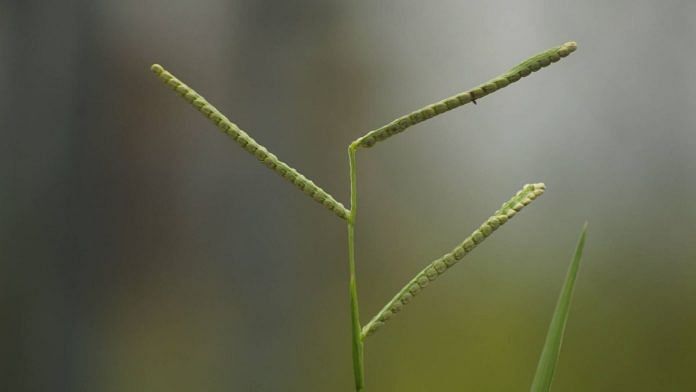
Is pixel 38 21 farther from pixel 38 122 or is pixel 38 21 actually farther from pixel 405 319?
pixel 405 319

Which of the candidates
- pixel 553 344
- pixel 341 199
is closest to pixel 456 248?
pixel 553 344

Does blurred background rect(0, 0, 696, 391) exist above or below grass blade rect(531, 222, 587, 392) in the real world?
above

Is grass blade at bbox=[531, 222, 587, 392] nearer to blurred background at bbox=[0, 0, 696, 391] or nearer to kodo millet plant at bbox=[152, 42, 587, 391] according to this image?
kodo millet plant at bbox=[152, 42, 587, 391]

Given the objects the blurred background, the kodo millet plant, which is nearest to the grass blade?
the kodo millet plant

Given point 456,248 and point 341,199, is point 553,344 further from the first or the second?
point 341,199

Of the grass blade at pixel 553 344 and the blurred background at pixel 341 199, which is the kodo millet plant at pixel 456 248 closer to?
the grass blade at pixel 553 344
